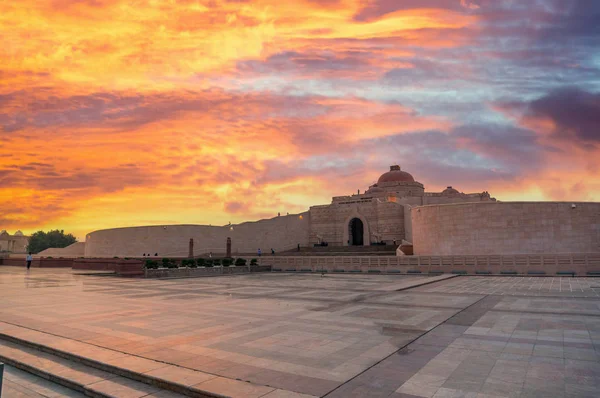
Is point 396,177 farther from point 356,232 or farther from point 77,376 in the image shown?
point 77,376

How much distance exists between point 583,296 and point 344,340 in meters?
10.7

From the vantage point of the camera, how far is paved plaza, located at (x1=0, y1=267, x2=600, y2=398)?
4.79 meters

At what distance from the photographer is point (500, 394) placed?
438 centimetres

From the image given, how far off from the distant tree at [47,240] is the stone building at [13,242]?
1642 cm

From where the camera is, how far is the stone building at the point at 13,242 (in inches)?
4656

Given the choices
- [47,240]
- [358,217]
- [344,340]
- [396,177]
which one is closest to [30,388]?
[344,340]

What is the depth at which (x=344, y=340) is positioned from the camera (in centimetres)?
691

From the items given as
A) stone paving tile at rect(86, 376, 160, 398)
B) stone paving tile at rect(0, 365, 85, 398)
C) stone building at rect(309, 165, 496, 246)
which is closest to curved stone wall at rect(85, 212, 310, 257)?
stone building at rect(309, 165, 496, 246)

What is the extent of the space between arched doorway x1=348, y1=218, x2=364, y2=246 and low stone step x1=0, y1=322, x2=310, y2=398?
45810mm

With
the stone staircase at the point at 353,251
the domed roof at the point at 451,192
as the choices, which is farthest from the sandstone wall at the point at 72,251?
the domed roof at the point at 451,192

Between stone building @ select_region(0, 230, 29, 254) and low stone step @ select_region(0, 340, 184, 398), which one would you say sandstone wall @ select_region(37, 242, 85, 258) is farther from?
low stone step @ select_region(0, 340, 184, 398)

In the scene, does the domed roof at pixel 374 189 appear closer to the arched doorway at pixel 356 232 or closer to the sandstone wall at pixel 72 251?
the arched doorway at pixel 356 232

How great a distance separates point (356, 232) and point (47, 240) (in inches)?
3516

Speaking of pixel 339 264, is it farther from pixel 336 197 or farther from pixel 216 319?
pixel 336 197
